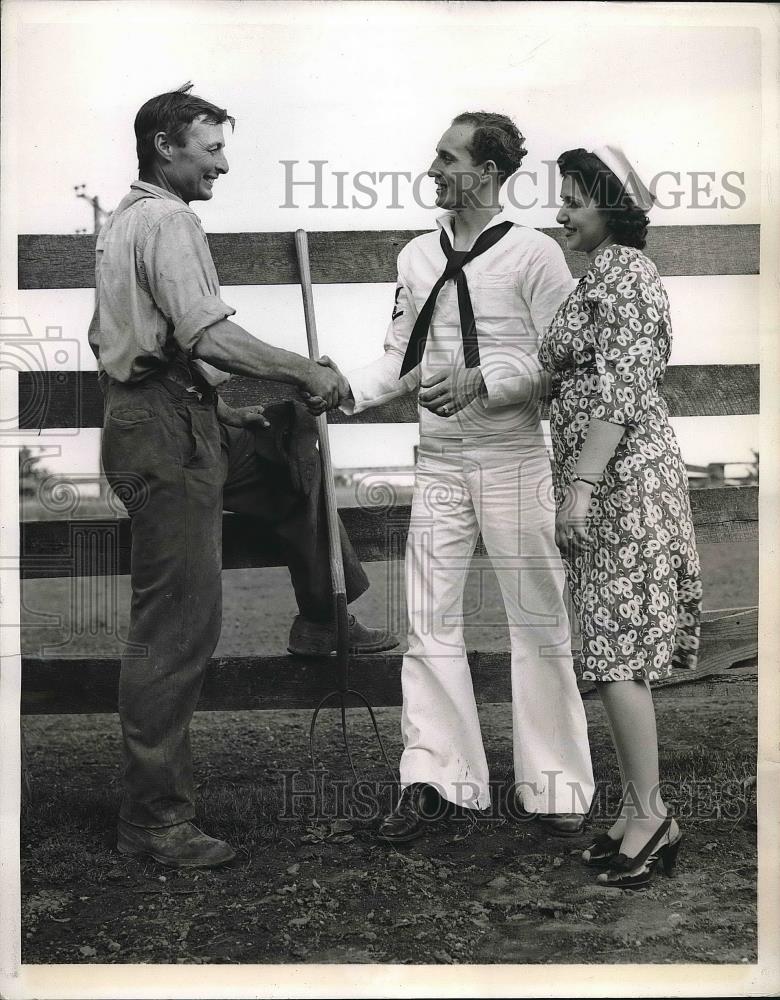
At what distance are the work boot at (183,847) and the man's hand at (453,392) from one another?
5.23ft

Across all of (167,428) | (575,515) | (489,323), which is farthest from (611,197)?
(167,428)

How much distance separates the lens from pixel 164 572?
11.4 ft

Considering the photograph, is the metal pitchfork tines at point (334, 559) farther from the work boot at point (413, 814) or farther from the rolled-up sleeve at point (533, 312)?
the rolled-up sleeve at point (533, 312)

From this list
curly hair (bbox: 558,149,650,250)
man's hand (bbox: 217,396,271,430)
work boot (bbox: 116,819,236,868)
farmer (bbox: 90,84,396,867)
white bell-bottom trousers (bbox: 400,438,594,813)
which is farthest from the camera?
man's hand (bbox: 217,396,271,430)

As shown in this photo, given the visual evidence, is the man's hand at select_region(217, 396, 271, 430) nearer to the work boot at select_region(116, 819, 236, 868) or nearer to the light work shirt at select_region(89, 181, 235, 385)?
the light work shirt at select_region(89, 181, 235, 385)

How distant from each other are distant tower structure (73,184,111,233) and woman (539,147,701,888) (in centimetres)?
164

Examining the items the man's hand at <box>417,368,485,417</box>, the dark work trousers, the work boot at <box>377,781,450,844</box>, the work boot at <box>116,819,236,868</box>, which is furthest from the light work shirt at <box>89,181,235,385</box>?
the work boot at <box>377,781,450,844</box>

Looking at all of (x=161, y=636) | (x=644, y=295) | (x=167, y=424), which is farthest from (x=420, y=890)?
(x=644, y=295)

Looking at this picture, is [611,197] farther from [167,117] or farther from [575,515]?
[167,117]

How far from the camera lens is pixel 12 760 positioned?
11.5 ft

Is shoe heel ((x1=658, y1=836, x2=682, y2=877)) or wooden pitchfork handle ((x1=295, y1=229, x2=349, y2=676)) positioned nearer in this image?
shoe heel ((x1=658, y1=836, x2=682, y2=877))

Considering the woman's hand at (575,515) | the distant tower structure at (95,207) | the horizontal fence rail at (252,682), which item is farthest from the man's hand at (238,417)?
the woman's hand at (575,515)

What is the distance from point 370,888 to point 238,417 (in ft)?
5.42

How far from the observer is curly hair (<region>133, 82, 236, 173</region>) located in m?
3.54
